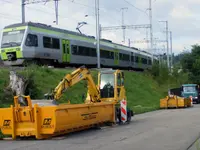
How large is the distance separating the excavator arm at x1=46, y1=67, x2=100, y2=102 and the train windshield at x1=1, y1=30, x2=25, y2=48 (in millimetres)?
12045

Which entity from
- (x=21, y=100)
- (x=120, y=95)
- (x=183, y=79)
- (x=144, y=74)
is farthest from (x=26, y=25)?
(x=183, y=79)

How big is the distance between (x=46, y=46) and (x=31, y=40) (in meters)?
1.97

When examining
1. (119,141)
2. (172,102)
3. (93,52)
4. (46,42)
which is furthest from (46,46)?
(119,141)

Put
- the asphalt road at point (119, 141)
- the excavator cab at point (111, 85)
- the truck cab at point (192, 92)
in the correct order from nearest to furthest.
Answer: the asphalt road at point (119, 141) < the excavator cab at point (111, 85) < the truck cab at point (192, 92)

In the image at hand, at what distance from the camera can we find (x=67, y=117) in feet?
47.0

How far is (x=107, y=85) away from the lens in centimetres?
2041

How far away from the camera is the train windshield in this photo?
29953mm

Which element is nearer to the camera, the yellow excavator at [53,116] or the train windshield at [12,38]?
the yellow excavator at [53,116]

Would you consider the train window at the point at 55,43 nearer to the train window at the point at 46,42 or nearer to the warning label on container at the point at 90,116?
the train window at the point at 46,42

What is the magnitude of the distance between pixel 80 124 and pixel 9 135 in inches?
105

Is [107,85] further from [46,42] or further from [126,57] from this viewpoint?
[126,57]

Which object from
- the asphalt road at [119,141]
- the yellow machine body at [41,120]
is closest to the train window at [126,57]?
the asphalt road at [119,141]

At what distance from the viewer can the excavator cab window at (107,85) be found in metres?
20.3

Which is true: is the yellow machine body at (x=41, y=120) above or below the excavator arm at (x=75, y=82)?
below
